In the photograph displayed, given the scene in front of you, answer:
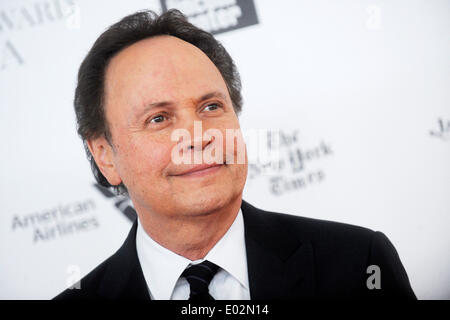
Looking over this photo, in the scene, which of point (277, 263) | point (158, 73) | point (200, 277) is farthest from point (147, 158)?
point (277, 263)

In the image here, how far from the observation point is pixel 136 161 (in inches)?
48.8

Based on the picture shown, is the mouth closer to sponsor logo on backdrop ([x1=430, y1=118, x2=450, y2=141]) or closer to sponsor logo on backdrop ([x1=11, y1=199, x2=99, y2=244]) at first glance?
sponsor logo on backdrop ([x1=11, y1=199, x2=99, y2=244])

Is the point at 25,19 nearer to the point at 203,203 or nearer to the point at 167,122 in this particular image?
the point at 167,122

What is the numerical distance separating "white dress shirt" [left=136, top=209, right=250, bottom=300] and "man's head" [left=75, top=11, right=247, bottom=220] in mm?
165

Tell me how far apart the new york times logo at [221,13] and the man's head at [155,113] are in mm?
409

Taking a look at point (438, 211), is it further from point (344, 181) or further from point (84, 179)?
point (84, 179)

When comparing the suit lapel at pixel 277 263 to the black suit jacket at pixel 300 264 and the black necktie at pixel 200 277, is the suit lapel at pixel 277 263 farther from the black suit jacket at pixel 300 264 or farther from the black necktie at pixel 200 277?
the black necktie at pixel 200 277

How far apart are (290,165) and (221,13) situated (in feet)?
2.30

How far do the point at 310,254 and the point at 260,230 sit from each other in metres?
0.17

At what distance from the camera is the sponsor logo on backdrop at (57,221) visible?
178 centimetres

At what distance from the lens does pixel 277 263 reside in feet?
4.21

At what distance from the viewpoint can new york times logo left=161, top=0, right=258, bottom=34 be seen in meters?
1.78

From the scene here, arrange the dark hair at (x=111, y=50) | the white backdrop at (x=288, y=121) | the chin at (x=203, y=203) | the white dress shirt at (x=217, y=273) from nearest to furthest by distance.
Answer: the chin at (x=203, y=203), the white dress shirt at (x=217, y=273), the dark hair at (x=111, y=50), the white backdrop at (x=288, y=121)

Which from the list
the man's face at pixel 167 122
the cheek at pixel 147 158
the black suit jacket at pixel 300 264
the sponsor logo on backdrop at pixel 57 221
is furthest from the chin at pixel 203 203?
the sponsor logo on backdrop at pixel 57 221
